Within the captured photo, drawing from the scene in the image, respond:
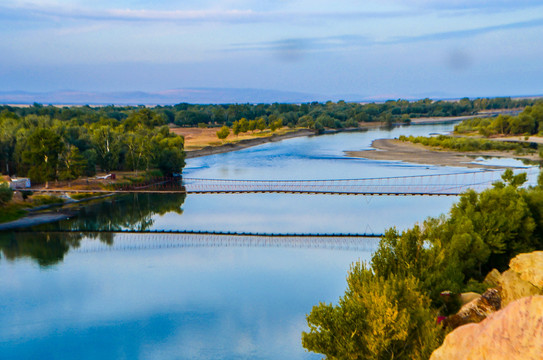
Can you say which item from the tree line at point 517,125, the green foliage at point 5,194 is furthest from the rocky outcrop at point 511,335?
the tree line at point 517,125

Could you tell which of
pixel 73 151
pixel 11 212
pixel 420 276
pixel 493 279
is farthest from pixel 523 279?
pixel 73 151

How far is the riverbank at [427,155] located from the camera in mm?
46309

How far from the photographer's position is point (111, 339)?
1445 cm

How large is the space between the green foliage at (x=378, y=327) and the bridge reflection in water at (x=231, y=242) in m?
13.0

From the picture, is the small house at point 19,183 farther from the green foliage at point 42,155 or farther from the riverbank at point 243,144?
the riverbank at point 243,144

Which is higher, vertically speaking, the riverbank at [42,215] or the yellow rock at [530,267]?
the yellow rock at [530,267]

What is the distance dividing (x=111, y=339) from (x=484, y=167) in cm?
3545

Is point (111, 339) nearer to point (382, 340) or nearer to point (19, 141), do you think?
point (382, 340)

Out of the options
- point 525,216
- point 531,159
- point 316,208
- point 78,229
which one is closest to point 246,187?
point 316,208

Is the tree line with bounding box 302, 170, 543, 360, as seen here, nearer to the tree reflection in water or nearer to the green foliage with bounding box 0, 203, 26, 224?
the tree reflection in water

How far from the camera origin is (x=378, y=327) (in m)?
9.10

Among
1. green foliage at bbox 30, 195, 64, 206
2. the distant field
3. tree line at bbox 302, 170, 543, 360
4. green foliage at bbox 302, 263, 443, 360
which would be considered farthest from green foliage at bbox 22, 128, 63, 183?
green foliage at bbox 302, 263, 443, 360

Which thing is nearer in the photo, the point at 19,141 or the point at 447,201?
the point at 447,201

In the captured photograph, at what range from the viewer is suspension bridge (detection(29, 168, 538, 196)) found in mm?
30653
